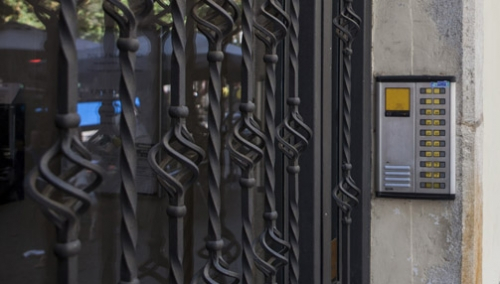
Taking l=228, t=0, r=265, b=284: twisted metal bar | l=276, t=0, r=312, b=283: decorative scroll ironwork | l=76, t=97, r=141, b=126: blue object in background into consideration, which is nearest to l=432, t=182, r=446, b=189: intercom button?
l=276, t=0, r=312, b=283: decorative scroll ironwork

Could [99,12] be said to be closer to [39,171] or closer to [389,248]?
[389,248]

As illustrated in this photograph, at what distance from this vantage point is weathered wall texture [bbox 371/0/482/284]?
276 centimetres

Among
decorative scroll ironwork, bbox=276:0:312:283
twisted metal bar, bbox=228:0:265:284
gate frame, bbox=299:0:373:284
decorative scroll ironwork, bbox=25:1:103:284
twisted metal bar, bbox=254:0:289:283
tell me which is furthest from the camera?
gate frame, bbox=299:0:373:284

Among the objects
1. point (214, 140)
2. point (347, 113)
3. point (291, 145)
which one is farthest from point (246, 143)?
point (347, 113)

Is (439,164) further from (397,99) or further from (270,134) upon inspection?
(270,134)

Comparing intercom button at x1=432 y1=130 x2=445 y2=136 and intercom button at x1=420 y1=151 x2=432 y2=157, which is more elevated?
intercom button at x1=432 y1=130 x2=445 y2=136

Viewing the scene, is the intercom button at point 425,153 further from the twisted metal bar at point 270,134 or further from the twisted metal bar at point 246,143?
the twisted metal bar at point 246,143

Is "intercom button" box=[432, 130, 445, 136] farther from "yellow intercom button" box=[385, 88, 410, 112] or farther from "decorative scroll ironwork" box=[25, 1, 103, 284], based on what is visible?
"decorative scroll ironwork" box=[25, 1, 103, 284]

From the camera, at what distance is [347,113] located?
2.44m

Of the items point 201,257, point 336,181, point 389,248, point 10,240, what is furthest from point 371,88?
point 10,240

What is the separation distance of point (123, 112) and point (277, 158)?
4.74ft

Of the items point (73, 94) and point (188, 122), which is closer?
point (73, 94)

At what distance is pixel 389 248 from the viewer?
288 cm

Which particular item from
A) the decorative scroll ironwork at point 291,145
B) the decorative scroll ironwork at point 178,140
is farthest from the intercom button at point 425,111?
the decorative scroll ironwork at point 178,140
